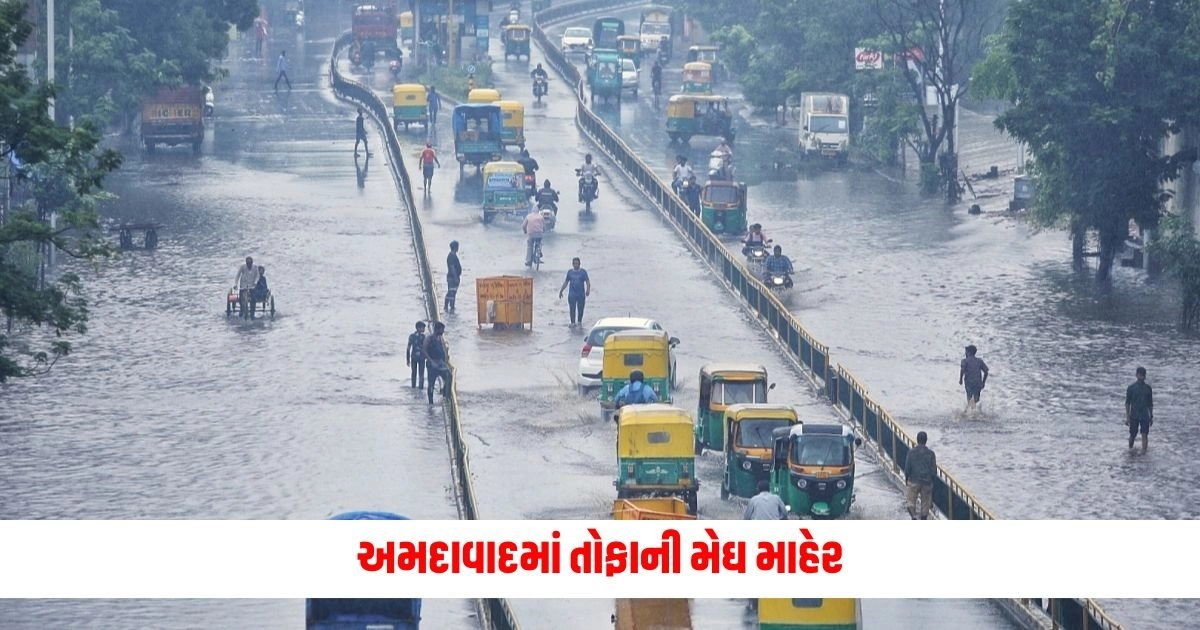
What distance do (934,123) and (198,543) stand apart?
183 feet

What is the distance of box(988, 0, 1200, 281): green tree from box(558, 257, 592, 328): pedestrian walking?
13818mm

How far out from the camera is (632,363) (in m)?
42.1

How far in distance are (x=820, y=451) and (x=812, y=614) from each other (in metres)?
7.29

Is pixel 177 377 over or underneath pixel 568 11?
underneath

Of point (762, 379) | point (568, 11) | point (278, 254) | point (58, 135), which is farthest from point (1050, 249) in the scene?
point (568, 11)

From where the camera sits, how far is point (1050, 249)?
62.6 m

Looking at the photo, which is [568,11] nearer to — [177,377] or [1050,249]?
[1050,249]

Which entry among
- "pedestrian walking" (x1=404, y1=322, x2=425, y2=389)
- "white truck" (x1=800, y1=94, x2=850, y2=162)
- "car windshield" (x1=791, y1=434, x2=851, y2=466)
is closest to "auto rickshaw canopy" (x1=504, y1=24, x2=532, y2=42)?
"white truck" (x1=800, y1=94, x2=850, y2=162)

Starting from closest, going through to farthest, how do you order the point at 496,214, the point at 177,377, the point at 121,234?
the point at 177,377, the point at 121,234, the point at 496,214

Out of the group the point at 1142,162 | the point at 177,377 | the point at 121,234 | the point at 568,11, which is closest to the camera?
the point at 177,377

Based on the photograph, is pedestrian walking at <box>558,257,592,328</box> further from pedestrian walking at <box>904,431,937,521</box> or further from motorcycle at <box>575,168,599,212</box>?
pedestrian walking at <box>904,431,937,521</box>

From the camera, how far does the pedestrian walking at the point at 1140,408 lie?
3916 cm

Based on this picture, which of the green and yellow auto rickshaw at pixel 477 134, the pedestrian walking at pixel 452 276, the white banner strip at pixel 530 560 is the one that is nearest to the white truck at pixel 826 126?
the green and yellow auto rickshaw at pixel 477 134

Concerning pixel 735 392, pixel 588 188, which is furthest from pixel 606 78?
pixel 735 392
